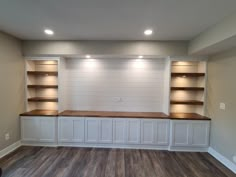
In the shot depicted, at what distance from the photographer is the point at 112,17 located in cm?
258

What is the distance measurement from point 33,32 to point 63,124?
2.24m

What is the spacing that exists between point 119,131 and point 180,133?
150 centimetres

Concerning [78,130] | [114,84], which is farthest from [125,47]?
[78,130]

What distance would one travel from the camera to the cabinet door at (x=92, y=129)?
4035mm

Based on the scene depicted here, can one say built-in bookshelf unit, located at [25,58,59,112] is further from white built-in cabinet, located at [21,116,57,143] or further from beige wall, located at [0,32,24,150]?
white built-in cabinet, located at [21,116,57,143]

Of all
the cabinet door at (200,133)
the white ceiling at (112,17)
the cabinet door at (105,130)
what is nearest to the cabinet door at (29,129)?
the cabinet door at (105,130)

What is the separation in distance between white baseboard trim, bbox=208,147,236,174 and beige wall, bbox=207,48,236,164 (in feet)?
0.26

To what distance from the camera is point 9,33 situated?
11.6 ft

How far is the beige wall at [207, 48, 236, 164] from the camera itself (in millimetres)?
3172

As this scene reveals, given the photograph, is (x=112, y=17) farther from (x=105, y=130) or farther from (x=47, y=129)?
(x=47, y=129)

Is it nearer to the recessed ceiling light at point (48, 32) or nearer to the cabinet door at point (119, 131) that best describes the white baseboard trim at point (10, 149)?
the cabinet door at point (119, 131)

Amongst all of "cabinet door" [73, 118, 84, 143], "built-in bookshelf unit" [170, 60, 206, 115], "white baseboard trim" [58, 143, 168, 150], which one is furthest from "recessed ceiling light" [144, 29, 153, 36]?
"white baseboard trim" [58, 143, 168, 150]

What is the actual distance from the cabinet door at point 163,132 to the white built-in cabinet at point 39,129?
259 centimetres

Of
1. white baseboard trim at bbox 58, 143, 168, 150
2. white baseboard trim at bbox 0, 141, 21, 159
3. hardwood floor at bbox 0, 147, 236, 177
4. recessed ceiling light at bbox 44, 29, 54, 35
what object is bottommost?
hardwood floor at bbox 0, 147, 236, 177
